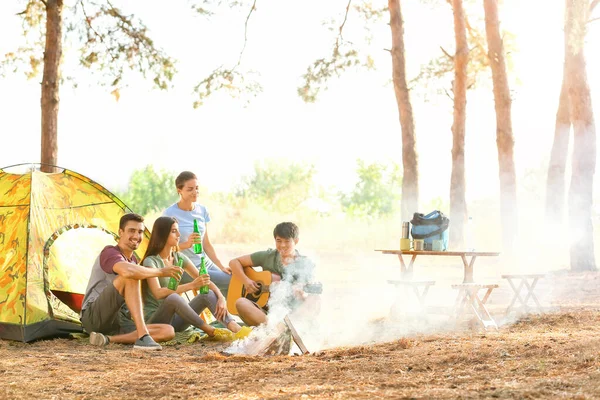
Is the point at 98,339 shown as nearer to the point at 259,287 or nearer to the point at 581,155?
the point at 259,287

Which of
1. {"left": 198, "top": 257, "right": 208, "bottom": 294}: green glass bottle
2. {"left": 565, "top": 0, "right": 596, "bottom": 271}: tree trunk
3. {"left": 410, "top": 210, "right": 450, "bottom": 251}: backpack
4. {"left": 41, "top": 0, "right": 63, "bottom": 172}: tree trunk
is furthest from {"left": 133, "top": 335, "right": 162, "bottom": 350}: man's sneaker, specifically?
{"left": 565, "top": 0, "right": 596, "bottom": 271}: tree trunk

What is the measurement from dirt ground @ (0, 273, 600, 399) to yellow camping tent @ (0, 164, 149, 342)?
309 millimetres

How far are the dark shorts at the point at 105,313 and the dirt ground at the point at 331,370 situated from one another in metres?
0.20

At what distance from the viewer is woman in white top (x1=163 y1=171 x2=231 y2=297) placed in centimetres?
700

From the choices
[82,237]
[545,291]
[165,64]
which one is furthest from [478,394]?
[165,64]

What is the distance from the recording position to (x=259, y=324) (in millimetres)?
6418

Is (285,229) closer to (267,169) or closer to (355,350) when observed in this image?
(355,350)

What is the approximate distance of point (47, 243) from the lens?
23.6 feet

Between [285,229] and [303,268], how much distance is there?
0.36 meters

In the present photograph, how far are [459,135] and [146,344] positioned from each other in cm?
1180

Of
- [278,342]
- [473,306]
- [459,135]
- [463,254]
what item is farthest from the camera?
[459,135]

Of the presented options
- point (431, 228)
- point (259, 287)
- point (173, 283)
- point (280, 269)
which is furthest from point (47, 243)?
point (431, 228)

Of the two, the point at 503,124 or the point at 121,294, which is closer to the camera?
the point at 121,294

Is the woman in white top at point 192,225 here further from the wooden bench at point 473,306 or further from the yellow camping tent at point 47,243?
the wooden bench at point 473,306
